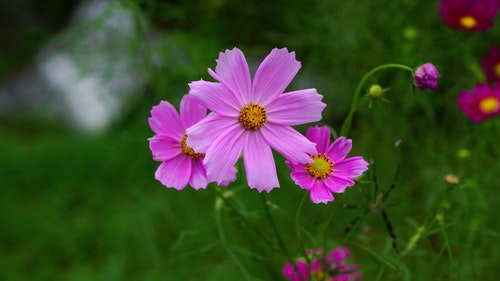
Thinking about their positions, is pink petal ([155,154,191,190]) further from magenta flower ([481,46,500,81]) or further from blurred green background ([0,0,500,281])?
magenta flower ([481,46,500,81])

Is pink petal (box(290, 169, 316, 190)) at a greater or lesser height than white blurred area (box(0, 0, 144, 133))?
lesser

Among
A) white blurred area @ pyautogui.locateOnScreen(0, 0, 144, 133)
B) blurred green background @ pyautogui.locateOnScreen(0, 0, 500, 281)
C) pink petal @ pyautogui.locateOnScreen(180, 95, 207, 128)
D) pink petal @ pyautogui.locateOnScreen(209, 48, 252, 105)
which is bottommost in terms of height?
blurred green background @ pyautogui.locateOnScreen(0, 0, 500, 281)

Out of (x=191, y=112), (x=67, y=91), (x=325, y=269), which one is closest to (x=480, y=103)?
(x=325, y=269)

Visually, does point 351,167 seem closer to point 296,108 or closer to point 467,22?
point 296,108

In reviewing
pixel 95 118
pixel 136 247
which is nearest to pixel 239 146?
pixel 136 247

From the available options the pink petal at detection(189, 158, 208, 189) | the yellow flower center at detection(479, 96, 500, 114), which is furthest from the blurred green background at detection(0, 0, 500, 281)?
the pink petal at detection(189, 158, 208, 189)

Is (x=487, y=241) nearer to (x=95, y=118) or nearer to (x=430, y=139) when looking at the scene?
(x=430, y=139)
